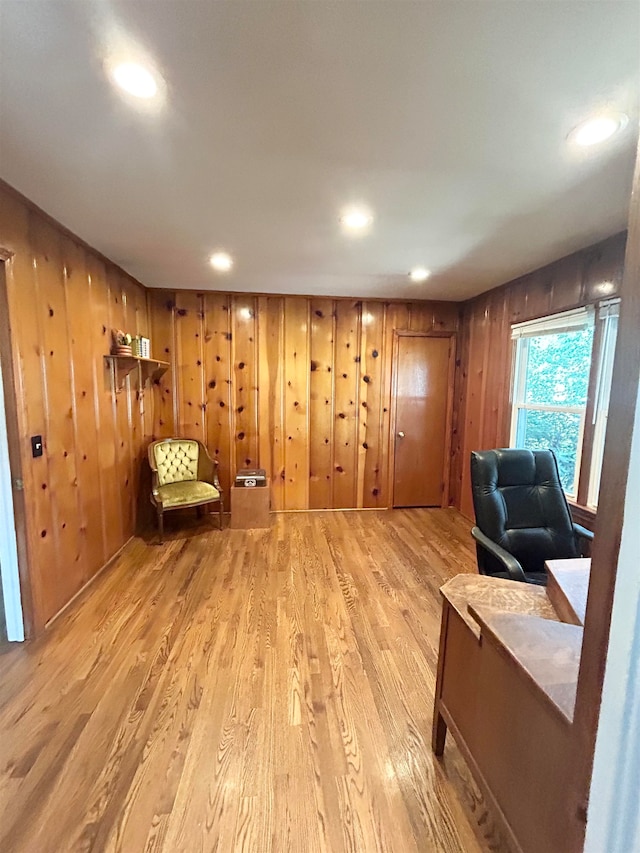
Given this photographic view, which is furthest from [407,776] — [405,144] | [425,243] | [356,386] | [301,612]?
[356,386]

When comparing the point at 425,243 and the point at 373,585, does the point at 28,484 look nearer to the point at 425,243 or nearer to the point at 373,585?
the point at 373,585

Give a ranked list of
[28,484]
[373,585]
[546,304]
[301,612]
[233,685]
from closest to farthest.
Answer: [233,685] < [28,484] < [301,612] < [373,585] < [546,304]

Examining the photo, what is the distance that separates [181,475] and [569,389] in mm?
3547

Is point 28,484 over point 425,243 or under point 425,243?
under

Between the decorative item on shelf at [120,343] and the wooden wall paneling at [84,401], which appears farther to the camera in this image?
the decorative item on shelf at [120,343]

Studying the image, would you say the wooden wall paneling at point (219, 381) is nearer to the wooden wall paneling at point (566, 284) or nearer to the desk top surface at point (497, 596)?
the wooden wall paneling at point (566, 284)

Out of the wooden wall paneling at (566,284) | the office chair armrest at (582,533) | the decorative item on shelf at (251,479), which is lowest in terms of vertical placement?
the decorative item on shelf at (251,479)

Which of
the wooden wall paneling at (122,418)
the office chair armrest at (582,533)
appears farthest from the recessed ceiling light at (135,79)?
the office chair armrest at (582,533)

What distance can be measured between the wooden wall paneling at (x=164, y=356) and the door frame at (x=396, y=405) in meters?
2.42

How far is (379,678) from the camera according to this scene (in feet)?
6.36

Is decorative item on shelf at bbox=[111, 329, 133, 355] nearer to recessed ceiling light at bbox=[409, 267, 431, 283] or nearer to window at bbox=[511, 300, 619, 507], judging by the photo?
recessed ceiling light at bbox=[409, 267, 431, 283]

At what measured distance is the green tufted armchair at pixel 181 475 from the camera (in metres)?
3.51

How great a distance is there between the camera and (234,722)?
5.50 feet

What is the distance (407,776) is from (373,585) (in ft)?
4.57
